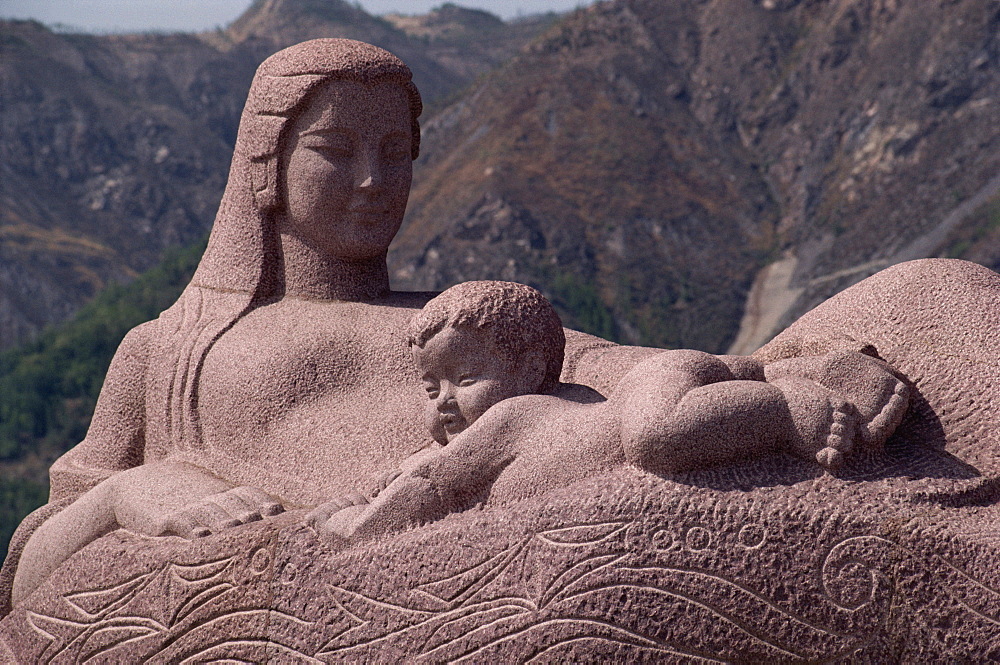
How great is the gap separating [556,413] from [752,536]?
0.83m

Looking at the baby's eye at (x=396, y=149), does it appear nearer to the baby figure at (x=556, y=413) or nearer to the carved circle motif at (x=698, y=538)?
the baby figure at (x=556, y=413)

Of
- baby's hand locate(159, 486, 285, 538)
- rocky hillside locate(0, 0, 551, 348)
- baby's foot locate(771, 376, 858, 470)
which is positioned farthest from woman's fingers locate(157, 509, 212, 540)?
rocky hillside locate(0, 0, 551, 348)

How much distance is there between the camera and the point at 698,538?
13.0 ft

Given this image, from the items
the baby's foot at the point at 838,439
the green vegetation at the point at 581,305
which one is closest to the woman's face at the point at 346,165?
the baby's foot at the point at 838,439

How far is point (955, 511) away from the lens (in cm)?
410

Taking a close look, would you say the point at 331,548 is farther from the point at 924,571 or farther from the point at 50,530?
the point at 924,571

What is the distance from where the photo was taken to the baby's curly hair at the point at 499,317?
441 centimetres

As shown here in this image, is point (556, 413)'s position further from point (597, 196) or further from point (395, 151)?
point (597, 196)

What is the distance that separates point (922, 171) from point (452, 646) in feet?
129

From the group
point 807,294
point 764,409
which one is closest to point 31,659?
point 764,409

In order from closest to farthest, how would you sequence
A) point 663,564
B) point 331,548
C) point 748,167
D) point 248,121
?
point 663,564, point 331,548, point 248,121, point 748,167

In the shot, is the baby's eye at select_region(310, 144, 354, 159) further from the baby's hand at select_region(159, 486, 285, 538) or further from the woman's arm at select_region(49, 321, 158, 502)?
the baby's hand at select_region(159, 486, 285, 538)

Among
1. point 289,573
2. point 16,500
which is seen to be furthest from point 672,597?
point 16,500

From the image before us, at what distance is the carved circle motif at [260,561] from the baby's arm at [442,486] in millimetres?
231
